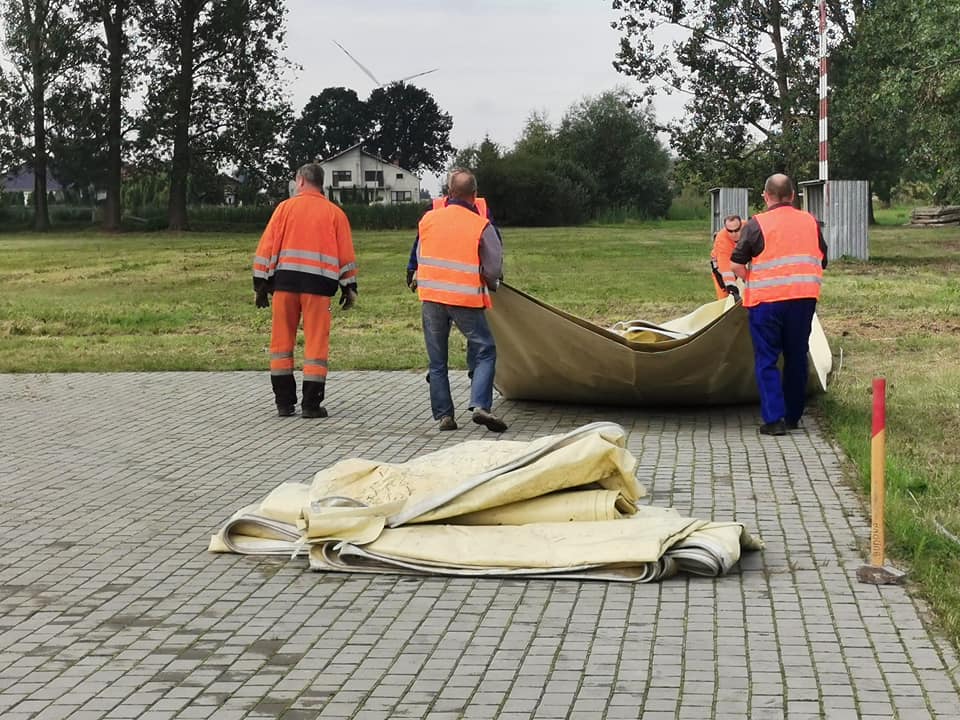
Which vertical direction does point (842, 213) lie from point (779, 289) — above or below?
above

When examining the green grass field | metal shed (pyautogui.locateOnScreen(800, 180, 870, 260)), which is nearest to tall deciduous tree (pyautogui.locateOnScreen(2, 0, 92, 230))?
the green grass field

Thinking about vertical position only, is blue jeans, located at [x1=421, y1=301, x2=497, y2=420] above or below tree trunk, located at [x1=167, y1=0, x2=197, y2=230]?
below

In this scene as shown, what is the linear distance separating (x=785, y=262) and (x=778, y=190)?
0.54m

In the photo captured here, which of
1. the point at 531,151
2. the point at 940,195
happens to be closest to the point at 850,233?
the point at 940,195

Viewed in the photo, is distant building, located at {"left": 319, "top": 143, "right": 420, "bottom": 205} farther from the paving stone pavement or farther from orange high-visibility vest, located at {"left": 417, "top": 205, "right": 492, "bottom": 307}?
the paving stone pavement

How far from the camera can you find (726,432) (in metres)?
10.7

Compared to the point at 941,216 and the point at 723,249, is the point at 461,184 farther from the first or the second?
the point at 941,216

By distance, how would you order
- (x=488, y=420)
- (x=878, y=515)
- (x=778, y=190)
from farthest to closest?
(x=488, y=420) → (x=778, y=190) → (x=878, y=515)

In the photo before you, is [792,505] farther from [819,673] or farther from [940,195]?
[940,195]

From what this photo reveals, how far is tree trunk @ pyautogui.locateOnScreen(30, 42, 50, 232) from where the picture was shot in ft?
227

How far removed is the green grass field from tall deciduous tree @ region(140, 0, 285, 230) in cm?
2235

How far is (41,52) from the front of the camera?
226ft

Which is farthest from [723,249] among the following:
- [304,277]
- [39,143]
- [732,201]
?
[39,143]

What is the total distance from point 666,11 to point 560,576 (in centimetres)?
4883
